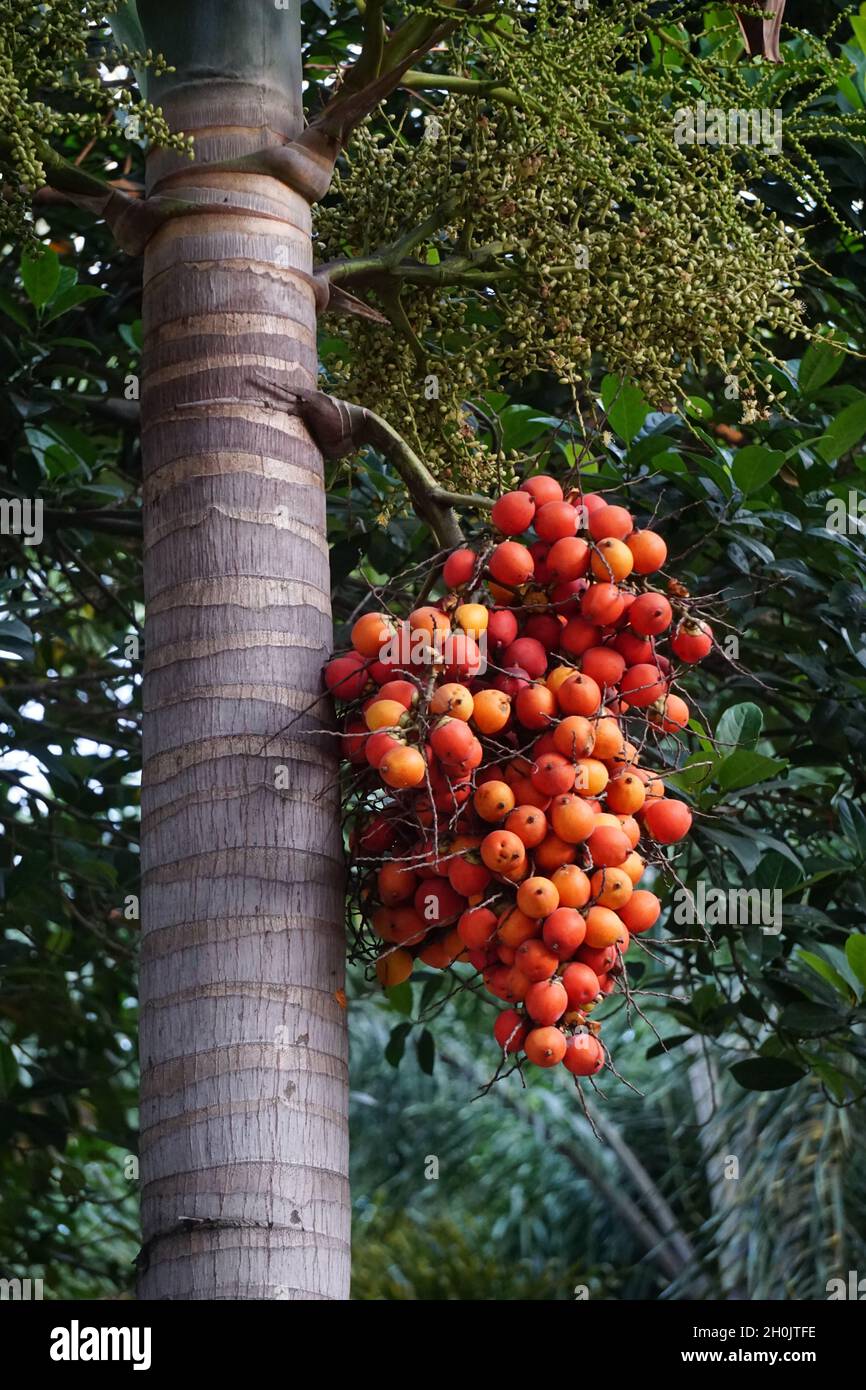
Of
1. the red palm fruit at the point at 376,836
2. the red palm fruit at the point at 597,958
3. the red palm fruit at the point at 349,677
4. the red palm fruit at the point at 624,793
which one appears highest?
the red palm fruit at the point at 349,677

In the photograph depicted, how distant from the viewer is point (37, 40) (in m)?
1.99

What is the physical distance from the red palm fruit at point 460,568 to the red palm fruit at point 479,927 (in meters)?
0.41

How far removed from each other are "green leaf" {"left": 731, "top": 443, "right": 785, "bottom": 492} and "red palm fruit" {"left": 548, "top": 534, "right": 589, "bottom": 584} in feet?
3.42

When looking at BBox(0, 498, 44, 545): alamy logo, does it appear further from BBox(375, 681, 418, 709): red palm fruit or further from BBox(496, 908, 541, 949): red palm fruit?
BBox(496, 908, 541, 949): red palm fruit

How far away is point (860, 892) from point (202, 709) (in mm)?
1816

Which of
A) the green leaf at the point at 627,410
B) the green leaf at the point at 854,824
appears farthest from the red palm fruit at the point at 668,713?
the green leaf at the point at 854,824

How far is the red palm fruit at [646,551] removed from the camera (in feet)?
6.42

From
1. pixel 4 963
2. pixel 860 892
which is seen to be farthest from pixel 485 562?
pixel 4 963

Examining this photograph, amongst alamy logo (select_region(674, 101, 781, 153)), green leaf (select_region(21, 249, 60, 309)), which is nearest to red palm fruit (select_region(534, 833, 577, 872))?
alamy logo (select_region(674, 101, 781, 153))

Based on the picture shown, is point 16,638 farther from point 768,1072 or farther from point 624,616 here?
point 768,1072

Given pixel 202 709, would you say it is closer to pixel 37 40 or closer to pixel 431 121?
pixel 37 40

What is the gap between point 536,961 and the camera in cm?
175

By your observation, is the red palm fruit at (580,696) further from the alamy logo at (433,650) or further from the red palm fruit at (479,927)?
the red palm fruit at (479,927)
